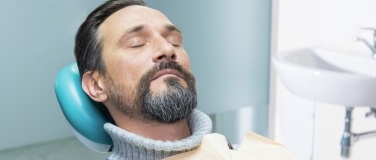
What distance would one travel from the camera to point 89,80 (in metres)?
1.10

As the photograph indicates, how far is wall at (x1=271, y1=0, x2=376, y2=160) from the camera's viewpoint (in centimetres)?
182

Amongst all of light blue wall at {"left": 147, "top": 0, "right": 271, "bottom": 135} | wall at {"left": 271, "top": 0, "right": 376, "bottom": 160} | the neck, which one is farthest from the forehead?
wall at {"left": 271, "top": 0, "right": 376, "bottom": 160}

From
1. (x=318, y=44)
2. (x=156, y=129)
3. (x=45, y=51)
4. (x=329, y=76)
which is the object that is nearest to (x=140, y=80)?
(x=156, y=129)

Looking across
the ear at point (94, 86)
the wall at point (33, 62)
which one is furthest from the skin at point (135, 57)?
the wall at point (33, 62)

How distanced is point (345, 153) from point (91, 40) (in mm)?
1085

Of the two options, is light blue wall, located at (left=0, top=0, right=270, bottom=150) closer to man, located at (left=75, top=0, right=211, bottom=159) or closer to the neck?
man, located at (left=75, top=0, right=211, bottom=159)

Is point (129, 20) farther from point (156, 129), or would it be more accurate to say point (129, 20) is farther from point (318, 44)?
point (318, 44)

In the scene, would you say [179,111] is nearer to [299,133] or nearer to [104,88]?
[104,88]

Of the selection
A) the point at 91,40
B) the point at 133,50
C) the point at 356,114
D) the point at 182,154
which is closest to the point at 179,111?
the point at 182,154

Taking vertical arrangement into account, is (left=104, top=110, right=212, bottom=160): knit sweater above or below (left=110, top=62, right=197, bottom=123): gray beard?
below

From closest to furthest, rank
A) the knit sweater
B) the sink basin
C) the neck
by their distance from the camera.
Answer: the knit sweater
the neck
the sink basin

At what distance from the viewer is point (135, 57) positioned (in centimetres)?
104

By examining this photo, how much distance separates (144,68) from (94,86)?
17 cm

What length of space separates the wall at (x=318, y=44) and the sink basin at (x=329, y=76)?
0.45 ft
